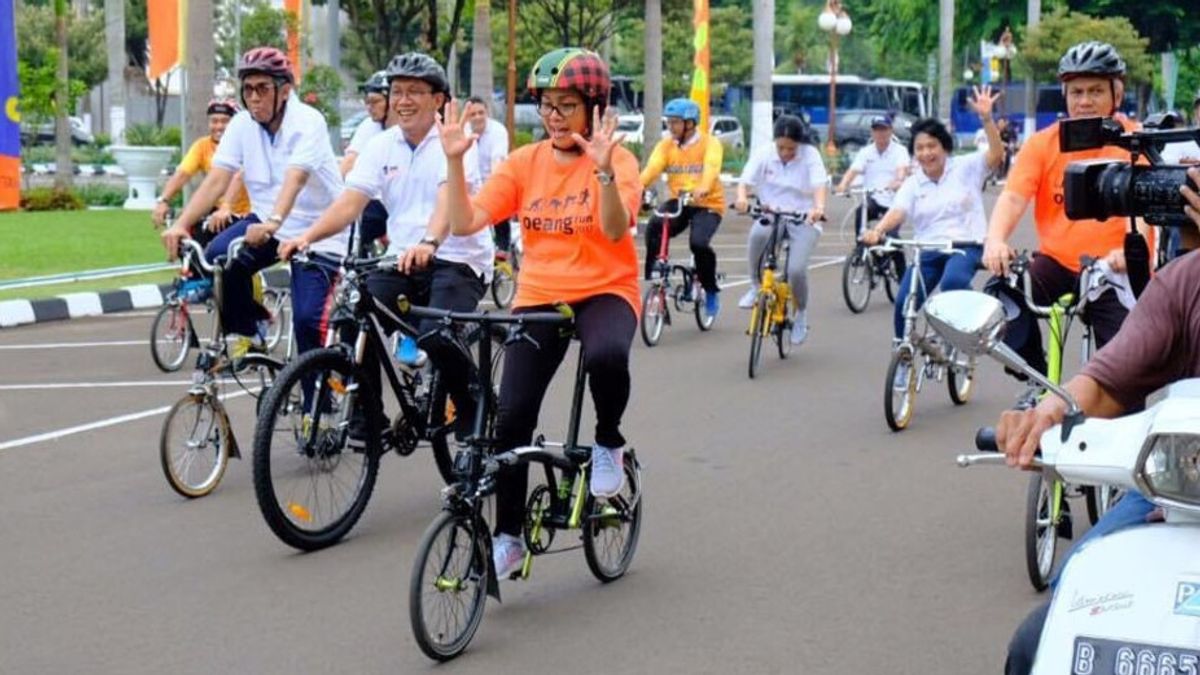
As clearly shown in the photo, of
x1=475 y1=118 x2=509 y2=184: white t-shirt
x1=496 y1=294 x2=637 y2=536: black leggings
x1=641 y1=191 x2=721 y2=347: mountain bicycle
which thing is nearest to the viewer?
x1=496 y1=294 x2=637 y2=536: black leggings

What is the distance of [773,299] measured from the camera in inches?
523

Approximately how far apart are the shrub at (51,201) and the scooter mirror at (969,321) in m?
26.0

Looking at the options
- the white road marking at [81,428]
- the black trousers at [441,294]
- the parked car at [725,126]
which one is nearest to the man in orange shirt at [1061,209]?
the black trousers at [441,294]

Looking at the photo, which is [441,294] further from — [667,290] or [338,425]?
[667,290]

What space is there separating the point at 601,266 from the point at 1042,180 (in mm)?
2263

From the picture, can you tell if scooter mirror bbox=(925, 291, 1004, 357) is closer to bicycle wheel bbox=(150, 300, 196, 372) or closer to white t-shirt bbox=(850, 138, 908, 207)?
bicycle wheel bbox=(150, 300, 196, 372)

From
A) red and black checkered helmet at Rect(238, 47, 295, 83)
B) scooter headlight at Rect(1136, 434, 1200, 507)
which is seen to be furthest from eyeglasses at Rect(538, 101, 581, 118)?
scooter headlight at Rect(1136, 434, 1200, 507)

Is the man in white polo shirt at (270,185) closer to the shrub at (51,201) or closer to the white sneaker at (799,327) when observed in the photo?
the white sneaker at (799,327)

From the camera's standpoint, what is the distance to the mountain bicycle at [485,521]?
5.85 meters

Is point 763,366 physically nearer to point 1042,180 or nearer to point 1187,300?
point 1042,180

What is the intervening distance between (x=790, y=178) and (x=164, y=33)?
Answer: 11.7 metres

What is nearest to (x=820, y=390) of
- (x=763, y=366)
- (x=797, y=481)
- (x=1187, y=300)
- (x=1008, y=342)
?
(x=763, y=366)

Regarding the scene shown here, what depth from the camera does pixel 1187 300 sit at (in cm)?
384

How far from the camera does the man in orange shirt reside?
7684 mm
